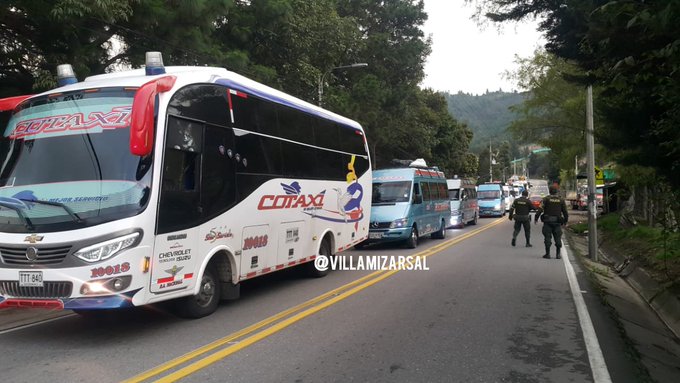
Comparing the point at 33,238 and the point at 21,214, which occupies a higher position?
the point at 21,214

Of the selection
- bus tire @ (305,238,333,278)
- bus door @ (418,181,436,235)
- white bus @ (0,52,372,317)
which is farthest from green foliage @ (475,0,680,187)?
bus door @ (418,181,436,235)

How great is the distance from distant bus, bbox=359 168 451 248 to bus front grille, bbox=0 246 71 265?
10747 millimetres

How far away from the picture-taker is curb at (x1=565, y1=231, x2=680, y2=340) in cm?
772

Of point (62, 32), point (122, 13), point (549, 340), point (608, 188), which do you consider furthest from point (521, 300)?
point (608, 188)

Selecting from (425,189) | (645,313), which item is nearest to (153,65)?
(645,313)

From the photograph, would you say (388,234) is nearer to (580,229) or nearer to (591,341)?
(591,341)

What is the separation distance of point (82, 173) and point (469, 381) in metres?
4.65

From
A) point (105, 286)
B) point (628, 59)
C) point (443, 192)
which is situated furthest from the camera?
point (443, 192)

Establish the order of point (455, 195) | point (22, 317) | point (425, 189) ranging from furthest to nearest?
point (455, 195) < point (425, 189) < point (22, 317)

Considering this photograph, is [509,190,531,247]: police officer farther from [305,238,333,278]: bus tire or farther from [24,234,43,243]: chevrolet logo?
[24,234,43,243]: chevrolet logo

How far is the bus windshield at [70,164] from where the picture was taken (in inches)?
224

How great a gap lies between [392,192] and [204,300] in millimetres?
9873

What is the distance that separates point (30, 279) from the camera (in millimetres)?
5598

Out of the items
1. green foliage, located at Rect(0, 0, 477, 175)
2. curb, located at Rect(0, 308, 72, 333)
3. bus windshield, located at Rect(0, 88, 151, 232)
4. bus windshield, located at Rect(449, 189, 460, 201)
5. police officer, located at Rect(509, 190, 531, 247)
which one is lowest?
curb, located at Rect(0, 308, 72, 333)
